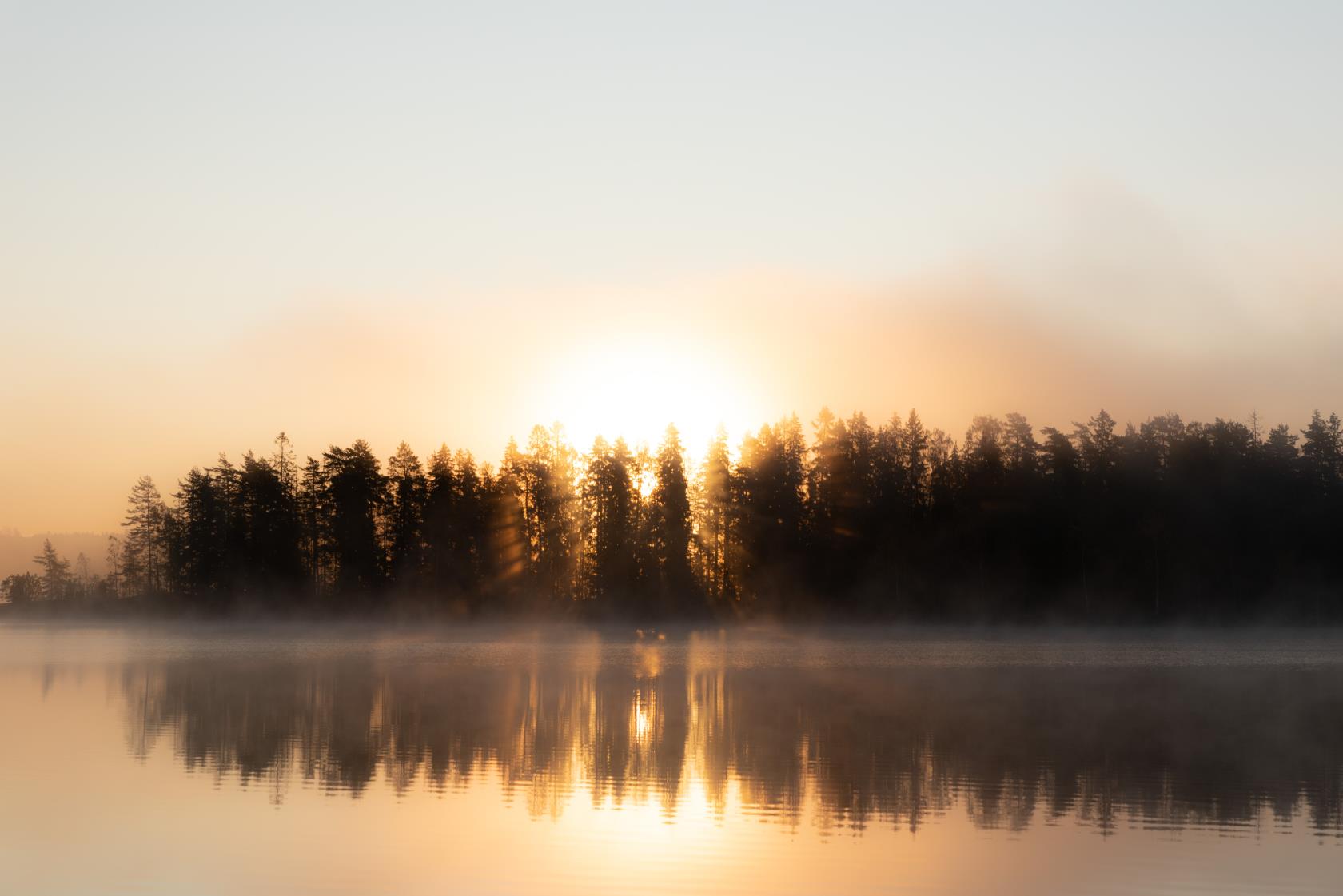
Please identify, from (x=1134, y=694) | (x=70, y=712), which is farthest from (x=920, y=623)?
(x=70, y=712)

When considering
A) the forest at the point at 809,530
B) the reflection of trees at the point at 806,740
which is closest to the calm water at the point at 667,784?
the reflection of trees at the point at 806,740

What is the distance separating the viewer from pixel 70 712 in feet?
116

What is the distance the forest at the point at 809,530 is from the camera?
106000mm

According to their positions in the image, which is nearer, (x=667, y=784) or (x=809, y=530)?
(x=667, y=784)

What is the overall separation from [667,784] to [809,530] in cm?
8894

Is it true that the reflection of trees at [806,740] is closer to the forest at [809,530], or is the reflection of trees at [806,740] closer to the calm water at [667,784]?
the calm water at [667,784]

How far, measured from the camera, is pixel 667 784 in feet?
77.6

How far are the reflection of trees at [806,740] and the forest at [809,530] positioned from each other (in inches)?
2326

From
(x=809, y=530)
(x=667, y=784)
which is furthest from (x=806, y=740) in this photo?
(x=809, y=530)

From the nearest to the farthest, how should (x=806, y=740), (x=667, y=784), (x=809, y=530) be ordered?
(x=667, y=784) → (x=806, y=740) → (x=809, y=530)

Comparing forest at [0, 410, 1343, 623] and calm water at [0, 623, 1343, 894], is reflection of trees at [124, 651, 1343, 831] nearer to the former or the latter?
calm water at [0, 623, 1343, 894]

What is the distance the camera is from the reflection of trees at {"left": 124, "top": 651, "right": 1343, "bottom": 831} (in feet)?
73.4

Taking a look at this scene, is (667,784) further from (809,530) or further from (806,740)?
(809,530)

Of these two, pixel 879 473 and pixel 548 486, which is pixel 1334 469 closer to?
pixel 879 473
